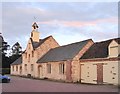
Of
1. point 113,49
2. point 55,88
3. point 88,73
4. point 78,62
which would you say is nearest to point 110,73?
point 113,49

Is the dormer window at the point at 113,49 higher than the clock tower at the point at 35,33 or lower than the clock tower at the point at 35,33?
lower

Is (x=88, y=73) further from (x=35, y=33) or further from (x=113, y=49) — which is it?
(x=35, y=33)

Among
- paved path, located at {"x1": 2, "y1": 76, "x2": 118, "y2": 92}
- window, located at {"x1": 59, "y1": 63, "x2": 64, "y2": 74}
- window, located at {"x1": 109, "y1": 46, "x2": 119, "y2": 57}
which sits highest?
window, located at {"x1": 109, "y1": 46, "x2": 119, "y2": 57}

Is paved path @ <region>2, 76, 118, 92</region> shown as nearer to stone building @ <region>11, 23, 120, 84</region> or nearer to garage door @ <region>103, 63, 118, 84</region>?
garage door @ <region>103, 63, 118, 84</region>

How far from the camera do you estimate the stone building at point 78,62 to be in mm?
30581

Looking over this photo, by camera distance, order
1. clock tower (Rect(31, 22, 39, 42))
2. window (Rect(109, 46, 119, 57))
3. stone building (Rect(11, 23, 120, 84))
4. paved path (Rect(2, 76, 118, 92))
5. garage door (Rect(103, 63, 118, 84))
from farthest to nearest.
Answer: clock tower (Rect(31, 22, 39, 42)) → stone building (Rect(11, 23, 120, 84)) → window (Rect(109, 46, 119, 57)) → garage door (Rect(103, 63, 118, 84)) → paved path (Rect(2, 76, 118, 92))

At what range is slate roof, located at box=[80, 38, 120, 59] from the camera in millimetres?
32781

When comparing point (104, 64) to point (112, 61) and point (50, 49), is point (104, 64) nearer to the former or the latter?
point (112, 61)

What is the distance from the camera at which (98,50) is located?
115ft

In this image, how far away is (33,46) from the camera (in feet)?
183

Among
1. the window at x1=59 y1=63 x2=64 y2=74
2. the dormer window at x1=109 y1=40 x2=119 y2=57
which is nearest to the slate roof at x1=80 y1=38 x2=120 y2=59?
the dormer window at x1=109 y1=40 x2=119 y2=57

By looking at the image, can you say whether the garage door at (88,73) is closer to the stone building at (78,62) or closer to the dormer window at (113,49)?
the stone building at (78,62)

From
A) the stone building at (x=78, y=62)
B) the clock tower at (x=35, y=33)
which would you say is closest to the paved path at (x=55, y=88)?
the stone building at (x=78, y=62)

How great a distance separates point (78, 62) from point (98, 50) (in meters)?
3.87
